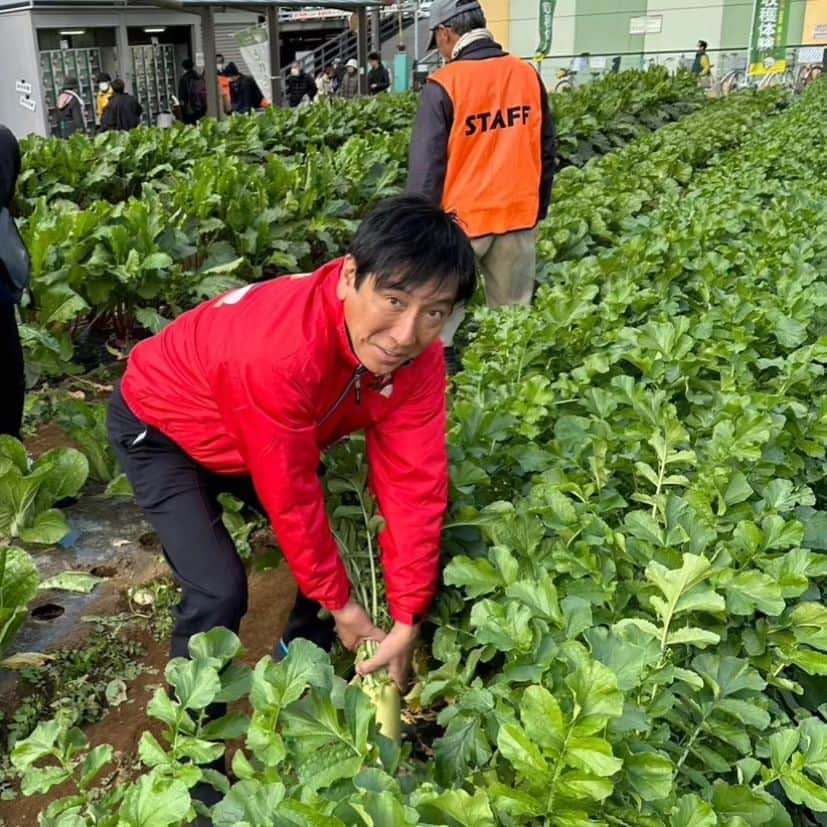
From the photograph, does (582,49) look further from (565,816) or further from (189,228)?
(565,816)

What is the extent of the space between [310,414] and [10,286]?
225cm

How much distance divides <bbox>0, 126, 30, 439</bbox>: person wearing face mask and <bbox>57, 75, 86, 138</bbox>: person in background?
15.4 meters

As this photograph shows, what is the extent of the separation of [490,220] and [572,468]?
273 centimetres

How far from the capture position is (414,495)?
234cm

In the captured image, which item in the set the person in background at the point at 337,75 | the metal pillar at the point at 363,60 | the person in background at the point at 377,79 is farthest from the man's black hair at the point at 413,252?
the person in background at the point at 337,75

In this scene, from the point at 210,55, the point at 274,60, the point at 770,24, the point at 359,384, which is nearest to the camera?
the point at 359,384

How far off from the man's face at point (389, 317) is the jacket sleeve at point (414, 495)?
269 mm

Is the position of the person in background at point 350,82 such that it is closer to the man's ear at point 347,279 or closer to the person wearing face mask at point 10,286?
the person wearing face mask at point 10,286

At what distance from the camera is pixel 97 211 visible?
5508 mm

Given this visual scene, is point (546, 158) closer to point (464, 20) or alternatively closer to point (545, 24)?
point (464, 20)

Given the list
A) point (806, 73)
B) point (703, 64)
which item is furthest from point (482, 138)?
point (703, 64)

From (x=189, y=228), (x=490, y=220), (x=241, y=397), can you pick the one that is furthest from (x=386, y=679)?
(x=189, y=228)

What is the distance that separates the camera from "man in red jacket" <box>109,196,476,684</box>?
203 cm

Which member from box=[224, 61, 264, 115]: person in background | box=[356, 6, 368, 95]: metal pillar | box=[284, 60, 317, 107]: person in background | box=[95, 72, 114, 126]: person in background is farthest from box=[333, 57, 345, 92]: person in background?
box=[95, 72, 114, 126]: person in background
